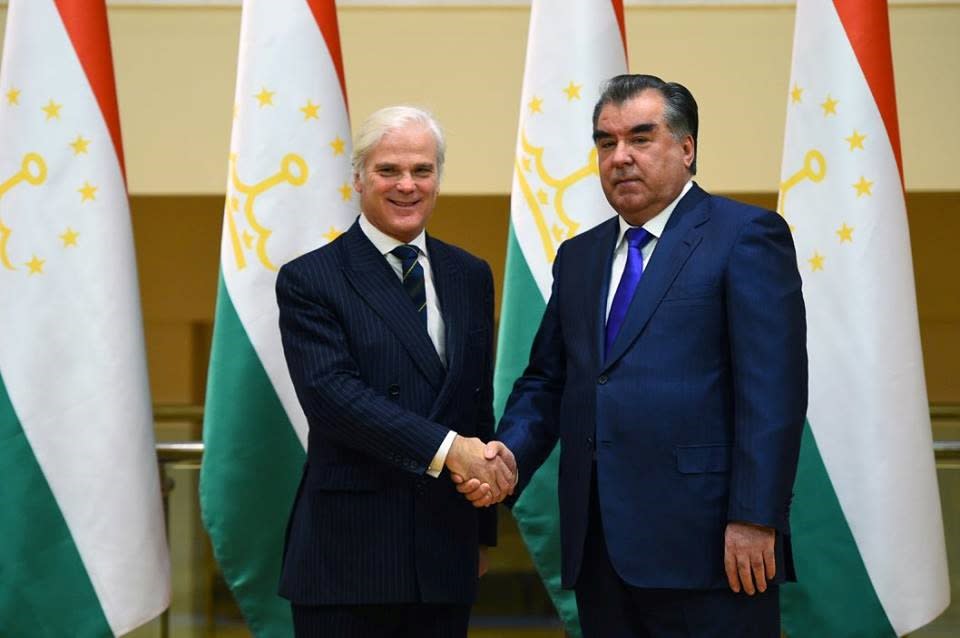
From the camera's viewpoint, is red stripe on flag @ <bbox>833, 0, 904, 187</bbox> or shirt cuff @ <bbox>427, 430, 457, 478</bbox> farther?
red stripe on flag @ <bbox>833, 0, 904, 187</bbox>

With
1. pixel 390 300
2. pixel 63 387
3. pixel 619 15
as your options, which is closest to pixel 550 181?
pixel 619 15

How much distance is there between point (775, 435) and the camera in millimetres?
2250

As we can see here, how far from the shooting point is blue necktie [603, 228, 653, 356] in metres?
2.43

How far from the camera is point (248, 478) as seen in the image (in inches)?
125

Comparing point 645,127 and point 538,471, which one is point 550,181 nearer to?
point 538,471

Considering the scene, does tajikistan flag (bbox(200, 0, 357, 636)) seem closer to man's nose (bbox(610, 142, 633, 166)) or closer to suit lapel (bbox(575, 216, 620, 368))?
suit lapel (bbox(575, 216, 620, 368))

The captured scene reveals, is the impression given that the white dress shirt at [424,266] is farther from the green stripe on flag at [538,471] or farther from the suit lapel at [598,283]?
the green stripe on flag at [538,471]

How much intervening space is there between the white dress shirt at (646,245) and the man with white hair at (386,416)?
29 cm

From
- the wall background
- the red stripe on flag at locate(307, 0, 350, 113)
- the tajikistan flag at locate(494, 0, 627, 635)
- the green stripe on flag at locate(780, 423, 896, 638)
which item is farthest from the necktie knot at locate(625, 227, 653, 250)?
the wall background

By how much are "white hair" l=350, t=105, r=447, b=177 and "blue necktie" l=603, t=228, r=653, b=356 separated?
422 millimetres

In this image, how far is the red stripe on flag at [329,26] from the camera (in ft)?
10.7

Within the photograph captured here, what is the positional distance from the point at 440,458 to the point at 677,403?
1.49 feet

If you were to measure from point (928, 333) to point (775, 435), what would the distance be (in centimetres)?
351

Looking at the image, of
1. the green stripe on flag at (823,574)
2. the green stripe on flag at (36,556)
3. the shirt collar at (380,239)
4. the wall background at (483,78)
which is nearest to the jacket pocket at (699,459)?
the shirt collar at (380,239)
